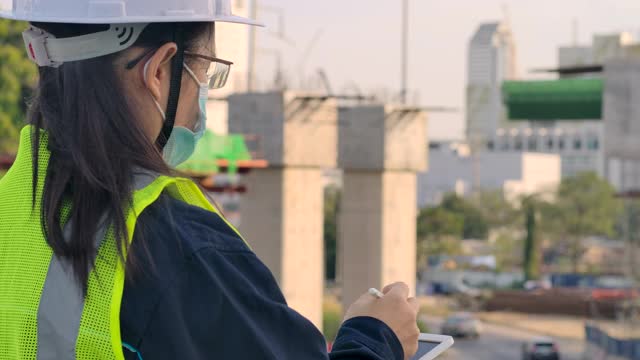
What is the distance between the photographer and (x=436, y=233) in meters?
64.0

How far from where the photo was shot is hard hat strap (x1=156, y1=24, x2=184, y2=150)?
1931 mm

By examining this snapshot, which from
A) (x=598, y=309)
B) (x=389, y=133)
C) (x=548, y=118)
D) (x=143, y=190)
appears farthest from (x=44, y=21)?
(x=598, y=309)

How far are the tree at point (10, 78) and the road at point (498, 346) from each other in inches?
564

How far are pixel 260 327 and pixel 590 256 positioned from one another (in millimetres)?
83382

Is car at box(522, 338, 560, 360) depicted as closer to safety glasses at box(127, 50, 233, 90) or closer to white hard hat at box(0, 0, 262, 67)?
safety glasses at box(127, 50, 233, 90)

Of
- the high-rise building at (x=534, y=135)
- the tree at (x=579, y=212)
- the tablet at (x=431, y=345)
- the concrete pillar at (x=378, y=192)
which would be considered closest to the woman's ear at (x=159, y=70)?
the tablet at (x=431, y=345)

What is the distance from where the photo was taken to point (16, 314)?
175 cm

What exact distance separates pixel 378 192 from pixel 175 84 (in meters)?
30.3

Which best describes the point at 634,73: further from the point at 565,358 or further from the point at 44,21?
the point at 44,21

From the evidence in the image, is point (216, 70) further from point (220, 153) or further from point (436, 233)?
point (436, 233)

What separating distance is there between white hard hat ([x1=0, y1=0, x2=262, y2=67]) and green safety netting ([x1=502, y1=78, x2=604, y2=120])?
39712mm

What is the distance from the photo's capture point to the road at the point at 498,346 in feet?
130

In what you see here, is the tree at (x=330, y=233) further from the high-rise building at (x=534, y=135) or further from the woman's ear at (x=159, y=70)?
the high-rise building at (x=534, y=135)

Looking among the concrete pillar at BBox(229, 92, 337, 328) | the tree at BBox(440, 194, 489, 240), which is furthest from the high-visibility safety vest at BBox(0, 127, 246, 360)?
the tree at BBox(440, 194, 489, 240)
